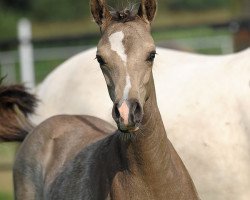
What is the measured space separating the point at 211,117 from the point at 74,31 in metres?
18.4

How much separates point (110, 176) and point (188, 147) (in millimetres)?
1208

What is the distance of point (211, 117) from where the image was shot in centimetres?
560

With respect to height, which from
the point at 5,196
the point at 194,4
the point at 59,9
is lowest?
the point at 5,196

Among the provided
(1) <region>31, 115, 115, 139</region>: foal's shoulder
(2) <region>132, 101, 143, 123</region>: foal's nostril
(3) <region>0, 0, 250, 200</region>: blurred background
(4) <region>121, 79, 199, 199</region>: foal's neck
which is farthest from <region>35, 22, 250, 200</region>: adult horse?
(2) <region>132, 101, 143, 123</region>: foal's nostril

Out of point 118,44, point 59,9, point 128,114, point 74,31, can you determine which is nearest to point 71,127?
point 118,44

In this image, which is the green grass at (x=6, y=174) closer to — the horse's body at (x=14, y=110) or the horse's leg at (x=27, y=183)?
the horse's body at (x=14, y=110)

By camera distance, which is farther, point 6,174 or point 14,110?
point 6,174

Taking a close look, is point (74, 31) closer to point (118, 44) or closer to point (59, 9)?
point (59, 9)

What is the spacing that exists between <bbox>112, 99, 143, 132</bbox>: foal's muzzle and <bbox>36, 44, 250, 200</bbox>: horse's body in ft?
5.56

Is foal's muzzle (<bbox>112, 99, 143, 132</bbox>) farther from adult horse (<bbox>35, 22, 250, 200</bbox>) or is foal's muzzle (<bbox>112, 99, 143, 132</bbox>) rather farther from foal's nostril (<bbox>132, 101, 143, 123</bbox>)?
adult horse (<bbox>35, 22, 250, 200</bbox>)

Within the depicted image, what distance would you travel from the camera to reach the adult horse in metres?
5.46

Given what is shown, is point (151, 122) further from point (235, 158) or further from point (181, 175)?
point (235, 158)

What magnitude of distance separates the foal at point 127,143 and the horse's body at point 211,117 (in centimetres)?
70

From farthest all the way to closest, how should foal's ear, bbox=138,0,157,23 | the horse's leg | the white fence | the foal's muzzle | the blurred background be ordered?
1. the white fence
2. the blurred background
3. the horse's leg
4. foal's ear, bbox=138,0,157,23
5. the foal's muzzle
